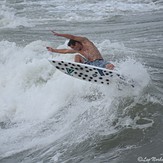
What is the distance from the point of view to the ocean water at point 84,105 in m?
8.45

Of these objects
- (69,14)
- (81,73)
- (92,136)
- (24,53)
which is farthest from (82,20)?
(92,136)

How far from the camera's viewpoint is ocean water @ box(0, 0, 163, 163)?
8.45 metres

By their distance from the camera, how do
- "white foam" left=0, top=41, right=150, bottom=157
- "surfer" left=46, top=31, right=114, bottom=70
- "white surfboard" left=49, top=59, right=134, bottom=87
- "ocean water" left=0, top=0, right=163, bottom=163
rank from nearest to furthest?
"ocean water" left=0, top=0, right=163, bottom=163
"white foam" left=0, top=41, right=150, bottom=157
"white surfboard" left=49, top=59, right=134, bottom=87
"surfer" left=46, top=31, right=114, bottom=70

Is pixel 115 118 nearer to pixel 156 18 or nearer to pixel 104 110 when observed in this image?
pixel 104 110

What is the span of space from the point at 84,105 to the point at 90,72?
3.49ft

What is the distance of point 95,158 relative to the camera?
8039mm

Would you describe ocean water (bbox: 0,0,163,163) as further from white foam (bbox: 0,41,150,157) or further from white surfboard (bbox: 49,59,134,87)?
white surfboard (bbox: 49,59,134,87)

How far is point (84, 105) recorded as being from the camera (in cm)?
1070

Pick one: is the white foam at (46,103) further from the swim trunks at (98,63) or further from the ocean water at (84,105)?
the swim trunks at (98,63)

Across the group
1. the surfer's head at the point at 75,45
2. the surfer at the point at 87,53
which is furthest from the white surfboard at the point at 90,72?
the surfer's head at the point at 75,45

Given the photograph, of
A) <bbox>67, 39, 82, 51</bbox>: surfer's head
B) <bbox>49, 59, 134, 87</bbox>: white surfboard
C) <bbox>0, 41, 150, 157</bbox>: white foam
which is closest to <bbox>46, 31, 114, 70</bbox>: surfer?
<bbox>67, 39, 82, 51</bbox>: surfer's head

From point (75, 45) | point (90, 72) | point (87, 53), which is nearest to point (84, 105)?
point (90, 72)

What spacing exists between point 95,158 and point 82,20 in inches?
578

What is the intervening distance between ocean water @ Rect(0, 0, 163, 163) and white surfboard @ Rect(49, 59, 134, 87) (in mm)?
295
